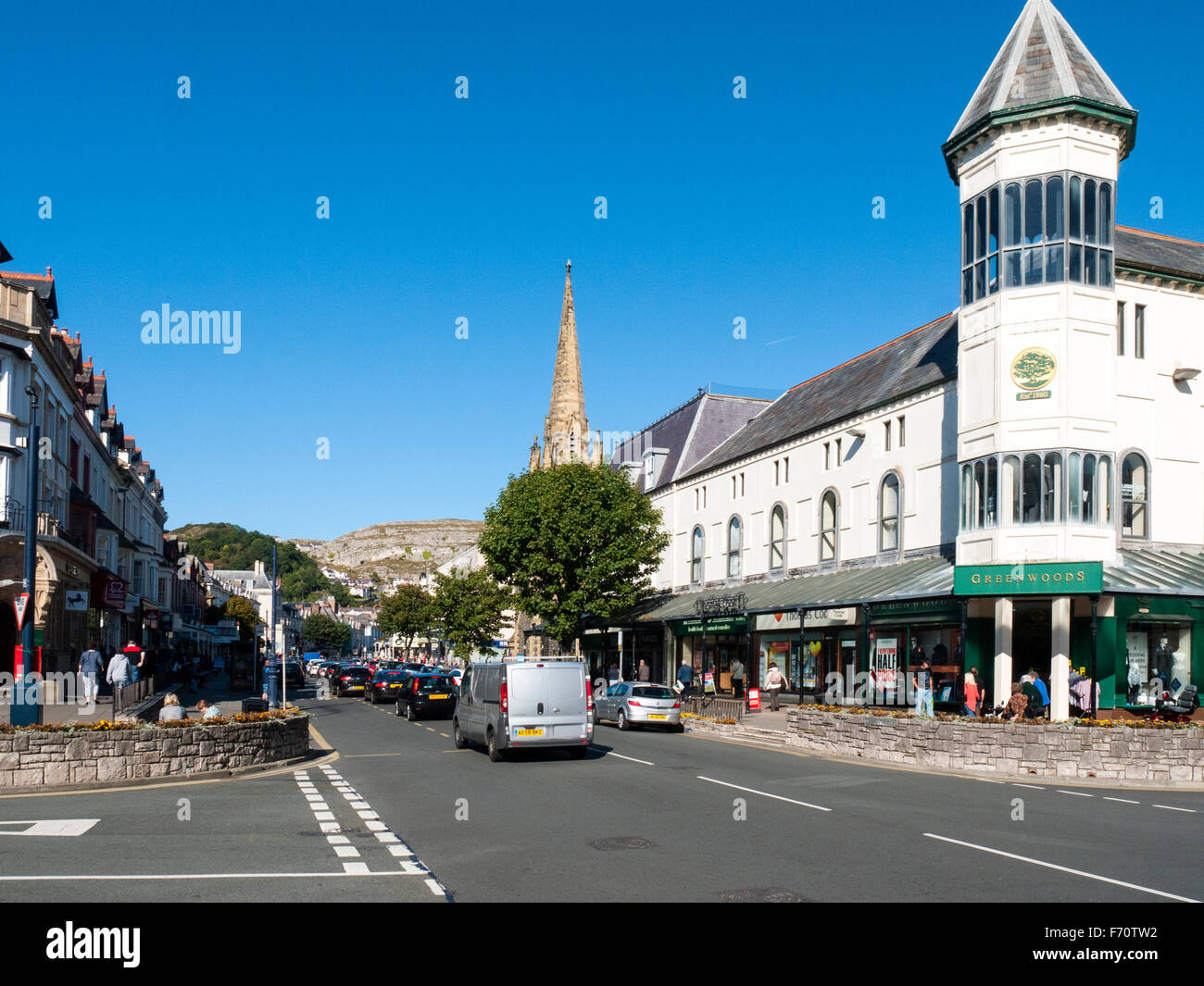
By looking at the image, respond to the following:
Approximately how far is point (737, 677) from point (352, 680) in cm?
2078

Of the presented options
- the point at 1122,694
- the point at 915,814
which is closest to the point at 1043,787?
the point at 915,814

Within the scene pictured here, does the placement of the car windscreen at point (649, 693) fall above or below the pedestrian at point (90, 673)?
below

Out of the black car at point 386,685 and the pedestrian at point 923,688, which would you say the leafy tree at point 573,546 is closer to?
the black car at point 386,685

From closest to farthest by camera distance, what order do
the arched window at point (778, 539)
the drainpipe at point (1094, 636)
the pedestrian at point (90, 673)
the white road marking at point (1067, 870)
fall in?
the white road marking at point (1067, 870), the drainpipe at point (1094, 636), the pedestrian at point (90, 673), the arched window at point (778, 539)

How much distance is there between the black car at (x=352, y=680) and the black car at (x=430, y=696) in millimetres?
16764

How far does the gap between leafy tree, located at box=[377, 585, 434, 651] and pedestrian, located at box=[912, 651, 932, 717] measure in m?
78.7

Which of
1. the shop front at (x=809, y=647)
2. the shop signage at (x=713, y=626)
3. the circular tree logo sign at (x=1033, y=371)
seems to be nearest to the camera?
the circular tree logo sign at (x=1033, y=371)

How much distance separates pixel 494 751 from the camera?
22203mm

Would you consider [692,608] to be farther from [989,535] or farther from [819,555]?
[989,535]

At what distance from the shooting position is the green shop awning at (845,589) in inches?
1233

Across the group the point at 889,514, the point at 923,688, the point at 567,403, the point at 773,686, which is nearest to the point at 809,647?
the point at 773,686

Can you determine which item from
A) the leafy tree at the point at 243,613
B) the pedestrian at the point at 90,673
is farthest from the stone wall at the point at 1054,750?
the leafy tree at the point at 243,613

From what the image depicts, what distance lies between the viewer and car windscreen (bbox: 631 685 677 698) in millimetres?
32719
